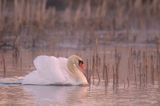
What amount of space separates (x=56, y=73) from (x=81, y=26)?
8.75 metres

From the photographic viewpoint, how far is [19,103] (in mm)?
9938

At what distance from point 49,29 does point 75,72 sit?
796 centimetres

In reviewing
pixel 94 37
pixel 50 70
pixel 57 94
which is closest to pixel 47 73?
pixel 50 70

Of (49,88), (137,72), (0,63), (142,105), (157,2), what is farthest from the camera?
(157,2)

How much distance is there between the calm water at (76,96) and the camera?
9953mm

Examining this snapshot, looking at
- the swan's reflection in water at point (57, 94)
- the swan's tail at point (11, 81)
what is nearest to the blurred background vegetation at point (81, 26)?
the swan's tail at point (11, 81)

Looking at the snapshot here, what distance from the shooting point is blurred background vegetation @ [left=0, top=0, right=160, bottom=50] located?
18469 mm

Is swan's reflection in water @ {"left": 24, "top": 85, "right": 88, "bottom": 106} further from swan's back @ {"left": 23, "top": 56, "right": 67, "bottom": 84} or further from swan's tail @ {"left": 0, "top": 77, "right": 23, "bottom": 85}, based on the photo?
swan's tail @ {"left": 0, "top": 77, "right": 23, "bottom": 85}

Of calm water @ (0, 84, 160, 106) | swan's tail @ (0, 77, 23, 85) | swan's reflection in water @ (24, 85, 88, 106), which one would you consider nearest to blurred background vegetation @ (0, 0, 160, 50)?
swan's tail @ (0, 77, 23, 85)

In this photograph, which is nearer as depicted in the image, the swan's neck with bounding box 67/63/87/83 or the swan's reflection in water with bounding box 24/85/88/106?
the swan's reflection in water with bounding box 24/85/88/106

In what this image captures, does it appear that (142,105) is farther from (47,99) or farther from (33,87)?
(33,87)

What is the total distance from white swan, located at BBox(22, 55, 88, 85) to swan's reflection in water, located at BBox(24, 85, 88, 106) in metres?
0.17

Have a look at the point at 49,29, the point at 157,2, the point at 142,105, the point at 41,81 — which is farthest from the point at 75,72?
the point at 157,2

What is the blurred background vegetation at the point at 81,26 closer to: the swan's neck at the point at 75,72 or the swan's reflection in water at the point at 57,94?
the swan's neck at the point at 75,72
